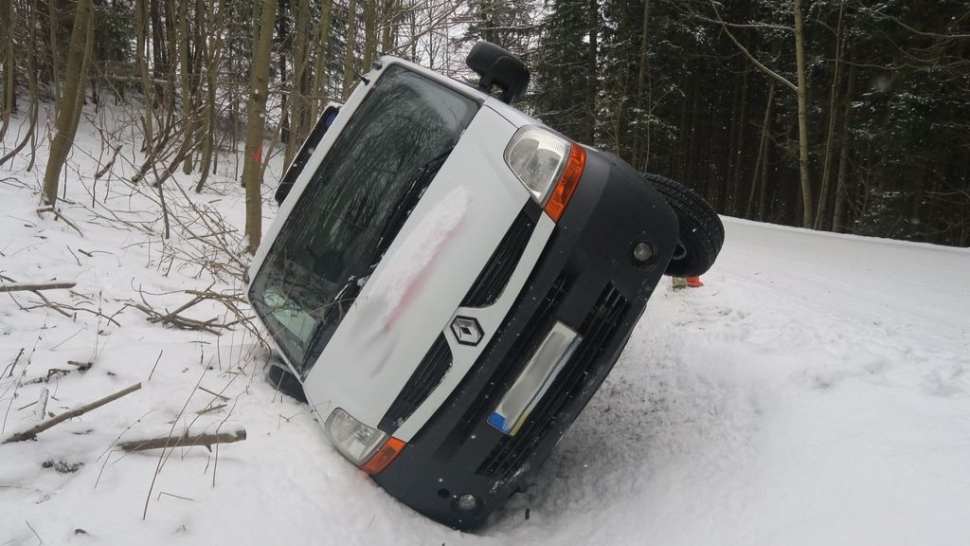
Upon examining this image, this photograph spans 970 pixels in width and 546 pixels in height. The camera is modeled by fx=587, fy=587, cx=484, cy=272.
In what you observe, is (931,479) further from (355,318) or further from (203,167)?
(203,167)

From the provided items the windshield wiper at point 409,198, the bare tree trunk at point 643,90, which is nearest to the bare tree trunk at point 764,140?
the bare tree trunk at point 643,90

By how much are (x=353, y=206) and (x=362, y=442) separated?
1.13 metres

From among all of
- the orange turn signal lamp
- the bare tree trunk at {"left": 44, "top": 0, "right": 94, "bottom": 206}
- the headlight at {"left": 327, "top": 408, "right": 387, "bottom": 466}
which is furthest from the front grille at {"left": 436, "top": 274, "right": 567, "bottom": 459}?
the bare tree trunk at {"left": 44, "top": 0, "right": 94, "bottom": 206}

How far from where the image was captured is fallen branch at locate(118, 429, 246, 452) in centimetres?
247

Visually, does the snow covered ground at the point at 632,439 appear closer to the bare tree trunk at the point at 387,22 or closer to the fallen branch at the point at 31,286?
the fallen branch at the point at 31,286

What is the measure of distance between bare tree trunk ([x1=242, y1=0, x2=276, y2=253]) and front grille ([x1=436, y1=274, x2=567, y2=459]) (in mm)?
5187

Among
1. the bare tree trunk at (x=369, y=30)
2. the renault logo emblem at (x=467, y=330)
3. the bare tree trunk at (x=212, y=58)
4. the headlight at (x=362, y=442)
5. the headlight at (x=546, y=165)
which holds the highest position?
the bare tree trunk at (x=369, y=30)

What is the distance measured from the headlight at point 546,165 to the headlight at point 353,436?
117 cm

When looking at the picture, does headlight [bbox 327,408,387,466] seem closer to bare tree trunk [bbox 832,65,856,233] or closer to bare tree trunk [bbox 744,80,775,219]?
bare tree trunk [bbox 832,65,856,233]

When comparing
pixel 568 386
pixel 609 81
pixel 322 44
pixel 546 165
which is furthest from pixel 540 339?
pixel 609 81

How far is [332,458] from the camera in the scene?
2688 mm

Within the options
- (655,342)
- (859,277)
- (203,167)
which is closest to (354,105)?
(655,342)

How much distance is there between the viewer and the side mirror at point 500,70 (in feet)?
10.3

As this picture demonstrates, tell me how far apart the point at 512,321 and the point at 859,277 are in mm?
4267
